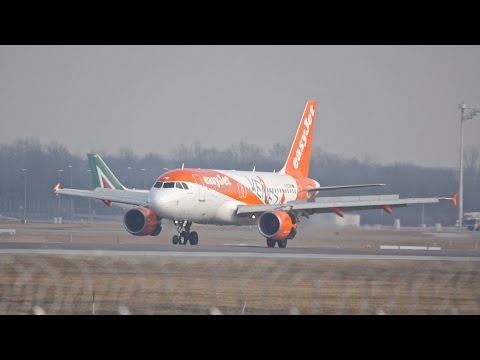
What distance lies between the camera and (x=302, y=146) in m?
72.1

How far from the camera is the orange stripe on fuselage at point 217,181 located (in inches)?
2219

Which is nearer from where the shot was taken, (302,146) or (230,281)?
(230,281)

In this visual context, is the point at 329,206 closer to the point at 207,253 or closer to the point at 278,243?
the point at 278,243

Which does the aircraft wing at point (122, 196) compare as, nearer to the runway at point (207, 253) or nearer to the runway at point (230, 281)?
the runway at point (207, 253)

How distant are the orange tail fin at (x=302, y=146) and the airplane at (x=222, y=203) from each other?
4115 mm

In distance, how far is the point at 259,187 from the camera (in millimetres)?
62438

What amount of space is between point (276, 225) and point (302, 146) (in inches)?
658

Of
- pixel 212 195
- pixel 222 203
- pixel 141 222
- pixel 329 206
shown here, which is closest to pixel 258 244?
pixel 222 203

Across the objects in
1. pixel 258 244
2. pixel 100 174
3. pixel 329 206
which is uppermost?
pixel 100 174

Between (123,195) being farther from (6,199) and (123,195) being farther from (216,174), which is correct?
(6,199)

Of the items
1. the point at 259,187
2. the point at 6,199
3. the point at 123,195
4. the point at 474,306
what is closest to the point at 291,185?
the point at 259,187

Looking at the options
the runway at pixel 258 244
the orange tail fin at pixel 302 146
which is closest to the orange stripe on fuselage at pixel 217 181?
the runway at pixel 258 244

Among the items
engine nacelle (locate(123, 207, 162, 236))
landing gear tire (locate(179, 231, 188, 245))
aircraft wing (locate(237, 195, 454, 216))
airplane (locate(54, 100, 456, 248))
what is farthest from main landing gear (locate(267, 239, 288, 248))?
engine nacelle (locate(123, 207, 162, 236))
